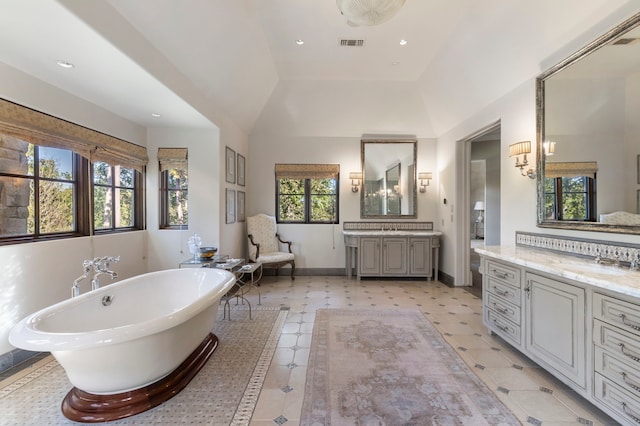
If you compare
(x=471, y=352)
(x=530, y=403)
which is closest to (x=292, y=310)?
(x=471, y=352)

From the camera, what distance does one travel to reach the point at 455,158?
186 inches

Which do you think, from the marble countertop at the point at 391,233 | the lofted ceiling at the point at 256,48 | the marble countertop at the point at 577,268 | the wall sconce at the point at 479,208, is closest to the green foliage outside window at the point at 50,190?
the lofted ceiling at the point at 256,48

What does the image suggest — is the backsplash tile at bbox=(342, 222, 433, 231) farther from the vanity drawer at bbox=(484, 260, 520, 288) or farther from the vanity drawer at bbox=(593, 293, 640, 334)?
the vanity drawer at bbox=(593, 293, 640, 334)

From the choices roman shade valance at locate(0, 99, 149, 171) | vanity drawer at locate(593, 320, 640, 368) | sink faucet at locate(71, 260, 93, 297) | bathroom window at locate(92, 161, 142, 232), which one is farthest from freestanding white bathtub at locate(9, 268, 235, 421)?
vanity drawer at locate(593, 320, 640, 368)

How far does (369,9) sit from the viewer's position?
2.13 m

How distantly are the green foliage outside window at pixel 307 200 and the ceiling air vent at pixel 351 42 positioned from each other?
2.55 metres

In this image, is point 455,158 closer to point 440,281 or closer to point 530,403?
point 440,281

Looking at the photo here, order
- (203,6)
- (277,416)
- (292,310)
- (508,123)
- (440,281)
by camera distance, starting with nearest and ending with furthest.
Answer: (277,416) < (203,6) < (508,123) < (292,310) < (440,281)

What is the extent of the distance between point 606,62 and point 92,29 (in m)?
3.77

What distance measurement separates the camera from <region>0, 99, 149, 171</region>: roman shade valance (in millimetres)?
2258

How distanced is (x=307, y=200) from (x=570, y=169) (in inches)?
159

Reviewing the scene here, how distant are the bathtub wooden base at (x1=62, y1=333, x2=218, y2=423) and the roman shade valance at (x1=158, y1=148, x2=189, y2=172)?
117 inches

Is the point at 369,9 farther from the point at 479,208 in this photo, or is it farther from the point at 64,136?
the point at 479,208

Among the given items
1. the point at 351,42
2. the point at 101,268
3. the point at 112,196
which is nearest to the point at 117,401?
the point at 101,268
